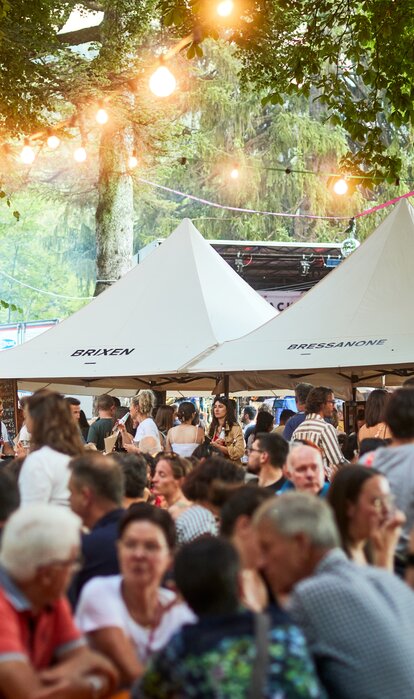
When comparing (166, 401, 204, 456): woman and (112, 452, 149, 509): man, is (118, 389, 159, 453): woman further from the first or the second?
(112, 452, 149, 509): man

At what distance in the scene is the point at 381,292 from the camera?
1076 centimetres

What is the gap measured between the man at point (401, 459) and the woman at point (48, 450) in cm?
176

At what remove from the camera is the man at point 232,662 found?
2.74 m

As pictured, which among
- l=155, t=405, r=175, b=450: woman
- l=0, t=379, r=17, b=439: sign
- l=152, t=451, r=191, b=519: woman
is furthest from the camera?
l=155, t=405, r=175, b=450: woman

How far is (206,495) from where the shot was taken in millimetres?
5914

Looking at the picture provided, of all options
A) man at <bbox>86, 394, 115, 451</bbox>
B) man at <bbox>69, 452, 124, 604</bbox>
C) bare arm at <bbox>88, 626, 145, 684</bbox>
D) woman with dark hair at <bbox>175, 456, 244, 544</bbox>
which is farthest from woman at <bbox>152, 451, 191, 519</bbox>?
man at <bbox>86, 394, 115, 451</bbox>

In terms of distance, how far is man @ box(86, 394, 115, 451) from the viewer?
38.8 ft

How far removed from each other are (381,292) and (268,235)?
2496 cm

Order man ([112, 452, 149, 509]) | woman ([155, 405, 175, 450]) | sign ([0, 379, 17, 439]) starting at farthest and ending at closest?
woman ([155, 405, 175, 450]) → sign ([0, 379, 17, 439]) → man ([112, 452, 149, 509])

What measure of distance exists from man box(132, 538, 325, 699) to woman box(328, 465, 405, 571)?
157 centimetres

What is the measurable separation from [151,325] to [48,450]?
6.00 metres

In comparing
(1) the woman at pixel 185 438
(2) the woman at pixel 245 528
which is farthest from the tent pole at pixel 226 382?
(2) the woman at pixel 245 528

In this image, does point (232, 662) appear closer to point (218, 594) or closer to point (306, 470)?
point (218, 594)

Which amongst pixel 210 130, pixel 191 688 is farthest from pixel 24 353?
pixel 210 130
